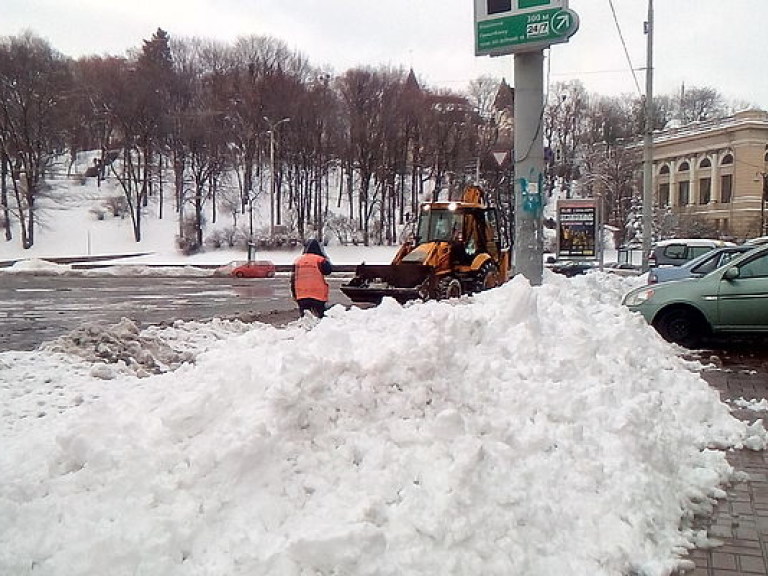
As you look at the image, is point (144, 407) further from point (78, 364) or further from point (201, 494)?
point (78, 364)

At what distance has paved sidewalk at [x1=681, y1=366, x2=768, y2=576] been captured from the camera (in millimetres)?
3789

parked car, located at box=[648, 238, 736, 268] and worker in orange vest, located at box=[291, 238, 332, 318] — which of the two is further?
parked car, located at box=[648, 238, 736, 268]

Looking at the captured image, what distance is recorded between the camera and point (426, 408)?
4727mm

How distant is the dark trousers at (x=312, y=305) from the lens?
1164 cm

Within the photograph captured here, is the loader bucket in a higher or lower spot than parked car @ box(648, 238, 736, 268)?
lower

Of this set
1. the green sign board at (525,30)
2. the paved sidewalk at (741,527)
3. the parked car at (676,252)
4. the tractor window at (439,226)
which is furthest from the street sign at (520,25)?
the parked car at (676,252)

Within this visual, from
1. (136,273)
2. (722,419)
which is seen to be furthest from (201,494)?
(136,273)

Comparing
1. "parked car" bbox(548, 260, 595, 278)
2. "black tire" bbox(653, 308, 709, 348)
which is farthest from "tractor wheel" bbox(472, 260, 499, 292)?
"parked car" bbox(548, 260, 595, 278)

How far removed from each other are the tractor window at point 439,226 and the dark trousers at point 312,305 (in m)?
6.23

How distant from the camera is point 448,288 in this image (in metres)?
16.2

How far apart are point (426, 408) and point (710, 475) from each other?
2094 mm

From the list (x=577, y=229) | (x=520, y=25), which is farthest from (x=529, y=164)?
(x=577, y=229)

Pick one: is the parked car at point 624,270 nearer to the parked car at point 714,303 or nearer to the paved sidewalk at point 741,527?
the parked car at point 714,303

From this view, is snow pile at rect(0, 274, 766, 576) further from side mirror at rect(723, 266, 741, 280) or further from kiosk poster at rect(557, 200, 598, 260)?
kiosk poster at rect(557, 200, 598, 260)
